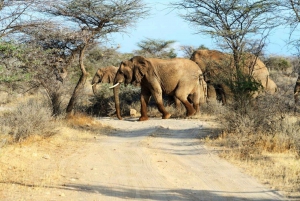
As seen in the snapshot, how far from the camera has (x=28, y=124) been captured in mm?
11883

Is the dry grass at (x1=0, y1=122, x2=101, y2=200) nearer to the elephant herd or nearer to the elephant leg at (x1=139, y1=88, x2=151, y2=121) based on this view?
the elephant leg at (x1=139, y1=88, x2=151, y2=121)

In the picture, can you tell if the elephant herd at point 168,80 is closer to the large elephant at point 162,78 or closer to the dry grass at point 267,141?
the large elephant at point 162,78

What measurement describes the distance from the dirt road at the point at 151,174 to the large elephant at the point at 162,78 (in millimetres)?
6076

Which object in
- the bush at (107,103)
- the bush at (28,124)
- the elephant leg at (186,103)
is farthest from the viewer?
the bush at (107,103)

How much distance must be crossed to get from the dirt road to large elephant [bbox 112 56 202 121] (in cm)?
608

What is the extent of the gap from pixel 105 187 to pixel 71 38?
8.88m

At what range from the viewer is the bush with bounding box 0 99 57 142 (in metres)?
11.7

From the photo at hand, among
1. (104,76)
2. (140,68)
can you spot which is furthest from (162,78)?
(104,76)

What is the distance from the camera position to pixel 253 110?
13391 millimetres

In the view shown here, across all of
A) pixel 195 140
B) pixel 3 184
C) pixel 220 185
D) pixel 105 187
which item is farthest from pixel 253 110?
pixel 3 184

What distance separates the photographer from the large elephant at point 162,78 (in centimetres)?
1953

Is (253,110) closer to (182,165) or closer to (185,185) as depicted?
(182,165)

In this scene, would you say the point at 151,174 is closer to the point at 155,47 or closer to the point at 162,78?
the point at 162,78

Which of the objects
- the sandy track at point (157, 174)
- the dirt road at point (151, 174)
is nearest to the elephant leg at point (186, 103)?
the dirt road at point (151, 174)
